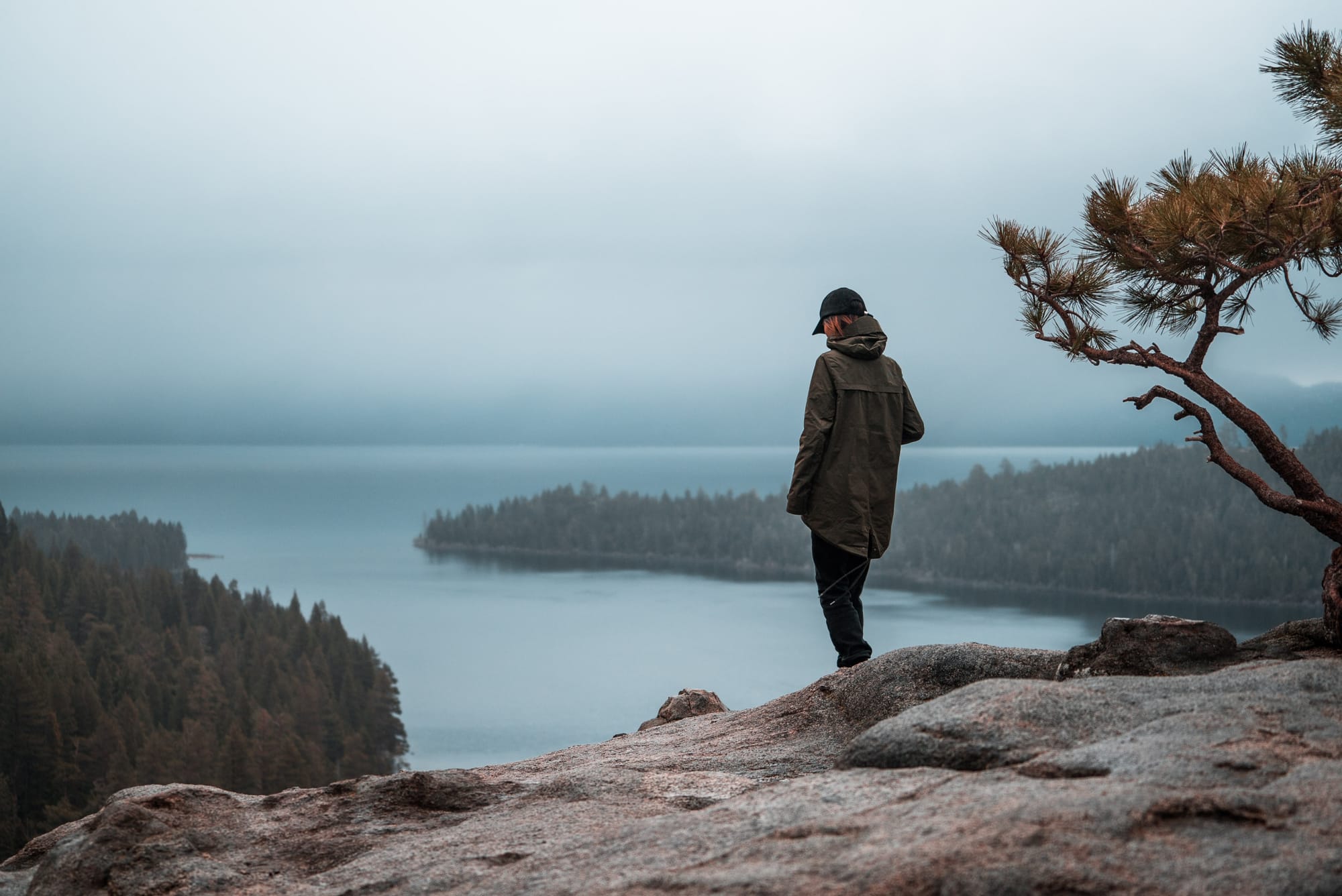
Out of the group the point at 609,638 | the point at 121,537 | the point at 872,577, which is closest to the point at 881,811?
the point at 609,638

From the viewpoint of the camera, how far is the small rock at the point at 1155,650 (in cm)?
612

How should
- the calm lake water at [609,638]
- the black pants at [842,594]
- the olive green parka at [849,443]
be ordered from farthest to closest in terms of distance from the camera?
1. the calm lake water at [609,638]
2. the black pants at [842,594]
3. the olive green parka at [849,443]

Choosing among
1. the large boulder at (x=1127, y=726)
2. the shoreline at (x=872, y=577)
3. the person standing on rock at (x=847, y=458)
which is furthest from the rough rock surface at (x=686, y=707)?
the shoreline at (x=872, y=577)

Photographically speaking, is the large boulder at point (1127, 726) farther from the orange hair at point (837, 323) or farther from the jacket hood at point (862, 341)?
the orange hair at point (837, 323)

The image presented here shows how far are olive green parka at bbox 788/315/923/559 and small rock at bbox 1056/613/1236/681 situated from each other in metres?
1.82

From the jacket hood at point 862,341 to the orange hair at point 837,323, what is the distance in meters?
0.04

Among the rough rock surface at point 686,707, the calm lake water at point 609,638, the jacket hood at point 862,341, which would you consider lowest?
the calm lake water at point 609,638

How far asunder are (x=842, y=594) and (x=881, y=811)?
4.24 metres

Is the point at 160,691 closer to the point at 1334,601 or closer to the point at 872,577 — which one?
the point at 1334,601

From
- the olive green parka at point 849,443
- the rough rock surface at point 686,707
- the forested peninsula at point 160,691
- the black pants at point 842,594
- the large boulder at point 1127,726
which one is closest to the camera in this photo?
the large boulder at point 1127,726

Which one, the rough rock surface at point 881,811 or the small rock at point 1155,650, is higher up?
the small rock at point 1155,650

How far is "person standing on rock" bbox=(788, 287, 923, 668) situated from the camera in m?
7.69

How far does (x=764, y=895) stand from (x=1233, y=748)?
195 cm

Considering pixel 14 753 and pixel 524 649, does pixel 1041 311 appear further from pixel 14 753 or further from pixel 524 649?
pixel 524 649
